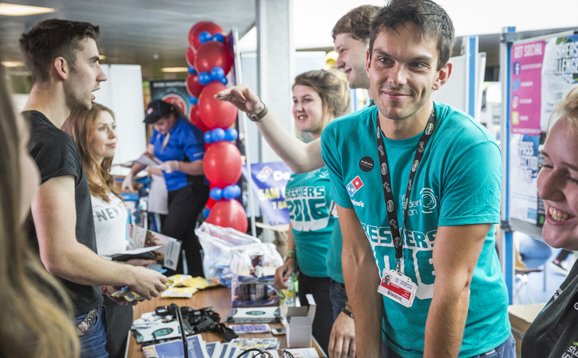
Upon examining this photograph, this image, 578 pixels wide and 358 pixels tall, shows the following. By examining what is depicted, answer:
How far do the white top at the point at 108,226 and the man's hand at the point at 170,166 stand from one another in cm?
202

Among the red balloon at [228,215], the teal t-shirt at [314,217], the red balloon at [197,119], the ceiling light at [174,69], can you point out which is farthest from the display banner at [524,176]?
the ceiling light at [174,69]

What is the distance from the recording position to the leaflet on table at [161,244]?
1706 mm

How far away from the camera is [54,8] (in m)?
5.79

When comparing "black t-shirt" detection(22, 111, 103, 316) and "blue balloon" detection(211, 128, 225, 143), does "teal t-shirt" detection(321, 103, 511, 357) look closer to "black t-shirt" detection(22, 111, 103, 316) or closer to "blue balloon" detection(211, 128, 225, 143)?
"black t-shirt" detection(22, 111, 103, 316)

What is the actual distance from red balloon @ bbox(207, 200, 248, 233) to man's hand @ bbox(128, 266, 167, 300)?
1856mm

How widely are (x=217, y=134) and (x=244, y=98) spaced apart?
1.78 metres

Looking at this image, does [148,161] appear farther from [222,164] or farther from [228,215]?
[228,215]

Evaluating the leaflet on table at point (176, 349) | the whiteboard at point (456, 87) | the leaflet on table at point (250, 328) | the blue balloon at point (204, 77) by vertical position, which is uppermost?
the blue balloon at point (204, 77)

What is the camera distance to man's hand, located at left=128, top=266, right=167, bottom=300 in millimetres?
1496

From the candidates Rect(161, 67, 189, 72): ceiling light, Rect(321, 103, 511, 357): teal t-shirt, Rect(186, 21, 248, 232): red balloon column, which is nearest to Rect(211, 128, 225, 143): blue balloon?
Rect(186, 21, 248, 232): red balloon column

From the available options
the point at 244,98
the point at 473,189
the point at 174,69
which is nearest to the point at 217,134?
the point at 244,98

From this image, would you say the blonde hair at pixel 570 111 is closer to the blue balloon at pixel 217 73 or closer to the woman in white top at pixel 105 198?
the woman in white top at pixel 105 198

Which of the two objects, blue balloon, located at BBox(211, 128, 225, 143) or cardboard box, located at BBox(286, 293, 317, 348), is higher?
blue balloon, located at BBox(211, 128, 225, 143)

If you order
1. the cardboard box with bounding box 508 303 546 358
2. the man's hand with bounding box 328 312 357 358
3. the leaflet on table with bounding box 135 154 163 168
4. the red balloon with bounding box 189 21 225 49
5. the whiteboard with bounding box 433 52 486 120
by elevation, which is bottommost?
the cardboard box with bounding box 508 303 546 358
